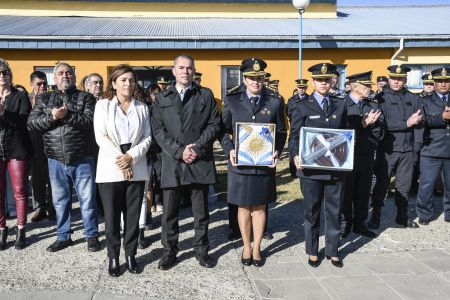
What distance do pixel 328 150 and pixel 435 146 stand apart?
2.57 meters

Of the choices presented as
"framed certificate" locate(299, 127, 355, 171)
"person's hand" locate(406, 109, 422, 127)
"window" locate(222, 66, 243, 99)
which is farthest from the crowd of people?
"window" locate(222, 66, 243, 99)

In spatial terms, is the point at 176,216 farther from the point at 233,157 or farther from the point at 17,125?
the point at 17,125

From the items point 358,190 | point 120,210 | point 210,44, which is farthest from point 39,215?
point 210,44

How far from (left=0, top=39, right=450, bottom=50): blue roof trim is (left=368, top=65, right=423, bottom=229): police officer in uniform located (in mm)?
7479

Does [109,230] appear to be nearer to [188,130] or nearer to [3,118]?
[188,130]

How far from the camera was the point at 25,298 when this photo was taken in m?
3.45

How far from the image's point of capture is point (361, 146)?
4906 millimetres

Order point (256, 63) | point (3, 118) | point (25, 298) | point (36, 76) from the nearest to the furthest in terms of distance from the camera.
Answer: point (25, 298) → point (256, 63) → point (3, 118) → point (36, 76)

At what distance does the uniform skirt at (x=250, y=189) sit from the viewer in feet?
13.2

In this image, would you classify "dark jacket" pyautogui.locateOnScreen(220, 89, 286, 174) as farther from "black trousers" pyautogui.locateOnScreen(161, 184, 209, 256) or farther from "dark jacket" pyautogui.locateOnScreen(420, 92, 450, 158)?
"dark jacket" pyautogui.locateOnScreen(420, 92, 450, 158)

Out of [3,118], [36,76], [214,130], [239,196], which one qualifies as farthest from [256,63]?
[36,76]

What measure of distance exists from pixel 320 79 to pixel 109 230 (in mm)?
2656

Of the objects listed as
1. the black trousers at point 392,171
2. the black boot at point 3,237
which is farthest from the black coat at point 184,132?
the black trousers at point 392,171

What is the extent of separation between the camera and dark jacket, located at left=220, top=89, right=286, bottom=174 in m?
4.04
